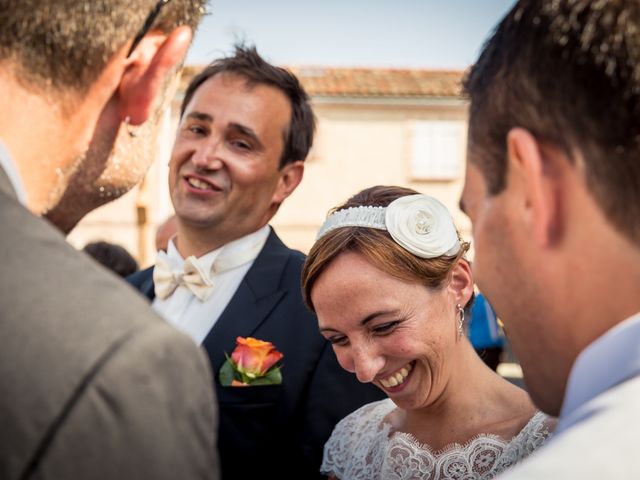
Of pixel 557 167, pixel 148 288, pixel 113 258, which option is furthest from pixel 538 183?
pixel 113 258

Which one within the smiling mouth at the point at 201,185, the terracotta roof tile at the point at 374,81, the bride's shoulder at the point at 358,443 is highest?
the smiling mouth at the point at 201,185

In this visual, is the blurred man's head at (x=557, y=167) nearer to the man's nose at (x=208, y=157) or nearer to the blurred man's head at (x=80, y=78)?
the blurred man's head at (x=80, y=78)

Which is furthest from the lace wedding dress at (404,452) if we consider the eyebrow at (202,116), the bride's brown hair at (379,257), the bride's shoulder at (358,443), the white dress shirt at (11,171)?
the white dress shirt at (11,171)

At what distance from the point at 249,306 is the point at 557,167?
7.15 feet

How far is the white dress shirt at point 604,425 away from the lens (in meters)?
1.02

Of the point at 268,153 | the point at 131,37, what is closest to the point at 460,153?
the point at 268,153

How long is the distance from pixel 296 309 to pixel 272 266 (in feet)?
0.82

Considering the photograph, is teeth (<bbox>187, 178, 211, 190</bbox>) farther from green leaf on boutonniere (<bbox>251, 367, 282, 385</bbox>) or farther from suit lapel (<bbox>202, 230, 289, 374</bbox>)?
green leaf on boutonniere (<bbox>251, 367, 282, 385</bbox>)

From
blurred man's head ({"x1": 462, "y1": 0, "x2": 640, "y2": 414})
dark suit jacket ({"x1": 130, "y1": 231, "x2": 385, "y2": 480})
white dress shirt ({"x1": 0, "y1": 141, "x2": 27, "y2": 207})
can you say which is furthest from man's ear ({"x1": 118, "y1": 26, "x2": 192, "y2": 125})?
dark suit jacket ({"x1": 130, "y1": 231, "x2": 385, "y2": 480})

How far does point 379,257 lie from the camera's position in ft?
8.86

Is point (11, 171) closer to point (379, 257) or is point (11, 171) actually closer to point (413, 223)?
point (379, 257)

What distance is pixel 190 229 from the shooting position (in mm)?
3557

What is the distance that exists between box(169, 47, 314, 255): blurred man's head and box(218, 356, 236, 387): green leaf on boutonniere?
66 cm

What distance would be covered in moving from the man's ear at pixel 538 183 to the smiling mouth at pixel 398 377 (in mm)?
1480
